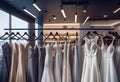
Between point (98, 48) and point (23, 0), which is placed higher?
point (23, 0)

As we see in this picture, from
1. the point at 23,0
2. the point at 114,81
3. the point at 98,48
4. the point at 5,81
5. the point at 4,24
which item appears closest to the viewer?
the point at 114,81

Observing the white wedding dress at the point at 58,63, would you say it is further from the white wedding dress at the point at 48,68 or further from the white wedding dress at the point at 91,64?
the white wedding dress at the point at 91,64

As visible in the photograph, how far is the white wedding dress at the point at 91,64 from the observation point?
175 cm

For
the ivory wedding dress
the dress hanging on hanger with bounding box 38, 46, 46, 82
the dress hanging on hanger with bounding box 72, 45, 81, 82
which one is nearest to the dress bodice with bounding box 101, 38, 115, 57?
the dress hanging on hanger with bounding box 72, 45, 81, 82

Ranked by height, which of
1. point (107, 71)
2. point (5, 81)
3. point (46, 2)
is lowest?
point (5, 81)

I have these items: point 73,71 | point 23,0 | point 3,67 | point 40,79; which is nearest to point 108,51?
point 73,71

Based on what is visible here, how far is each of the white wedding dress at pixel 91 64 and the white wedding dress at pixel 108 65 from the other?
2.9 inches

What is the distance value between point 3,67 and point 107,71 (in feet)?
3.55

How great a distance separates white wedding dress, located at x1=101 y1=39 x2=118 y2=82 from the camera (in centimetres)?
170

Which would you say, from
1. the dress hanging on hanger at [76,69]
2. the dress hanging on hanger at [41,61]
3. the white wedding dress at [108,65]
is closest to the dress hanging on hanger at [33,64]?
the dress hanging on hanger at [41,61]

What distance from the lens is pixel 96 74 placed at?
1.75 meters

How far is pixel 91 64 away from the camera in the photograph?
5.85ft

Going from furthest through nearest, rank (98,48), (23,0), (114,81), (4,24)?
1. (23,0)
2. (4,24)
3. (98,48)
4. (114,81)

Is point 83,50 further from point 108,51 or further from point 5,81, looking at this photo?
point 5,81
